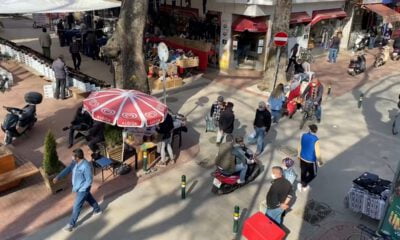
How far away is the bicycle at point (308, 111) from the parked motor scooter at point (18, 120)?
8.68m

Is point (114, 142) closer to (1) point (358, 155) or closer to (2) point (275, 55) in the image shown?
(1) point (358, 155)

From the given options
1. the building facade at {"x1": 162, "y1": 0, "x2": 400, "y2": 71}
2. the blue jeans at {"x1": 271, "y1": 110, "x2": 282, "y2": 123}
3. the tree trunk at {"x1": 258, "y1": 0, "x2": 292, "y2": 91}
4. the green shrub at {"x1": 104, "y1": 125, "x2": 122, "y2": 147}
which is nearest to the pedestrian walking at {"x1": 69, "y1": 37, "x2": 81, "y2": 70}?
the building facade at {"x1": 162, "y1": 0, "x2": 400, "y2": 71}

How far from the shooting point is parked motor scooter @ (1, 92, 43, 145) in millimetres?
10297

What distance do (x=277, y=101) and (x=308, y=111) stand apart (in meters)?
1.24

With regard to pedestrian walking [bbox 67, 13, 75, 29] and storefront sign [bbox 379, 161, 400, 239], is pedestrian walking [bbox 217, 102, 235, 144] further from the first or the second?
pedestrian walking [bbox 67, 13, 75, 29]

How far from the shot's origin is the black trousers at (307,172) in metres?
8.60

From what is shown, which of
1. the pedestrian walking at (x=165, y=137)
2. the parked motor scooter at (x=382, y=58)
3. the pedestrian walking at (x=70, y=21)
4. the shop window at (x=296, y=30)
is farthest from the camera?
the pedestrian walking at (x=70, y=21)

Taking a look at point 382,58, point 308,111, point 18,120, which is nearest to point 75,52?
point 18,120

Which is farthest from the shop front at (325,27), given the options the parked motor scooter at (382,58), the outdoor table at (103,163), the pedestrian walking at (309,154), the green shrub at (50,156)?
the green shrub at (50,156)

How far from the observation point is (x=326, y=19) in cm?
2373

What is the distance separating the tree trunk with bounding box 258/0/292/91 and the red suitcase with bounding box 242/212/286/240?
1000 centimetres

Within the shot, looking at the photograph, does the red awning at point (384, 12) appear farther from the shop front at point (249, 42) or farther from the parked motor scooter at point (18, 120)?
the parked motor scooter at point (18, 120)

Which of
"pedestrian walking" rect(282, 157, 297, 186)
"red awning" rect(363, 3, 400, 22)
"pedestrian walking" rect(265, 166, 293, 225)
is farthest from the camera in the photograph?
"red awning" rect(363, 3, 400, 22)

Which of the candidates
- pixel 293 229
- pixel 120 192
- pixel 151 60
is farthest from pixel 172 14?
pixel 293 229
